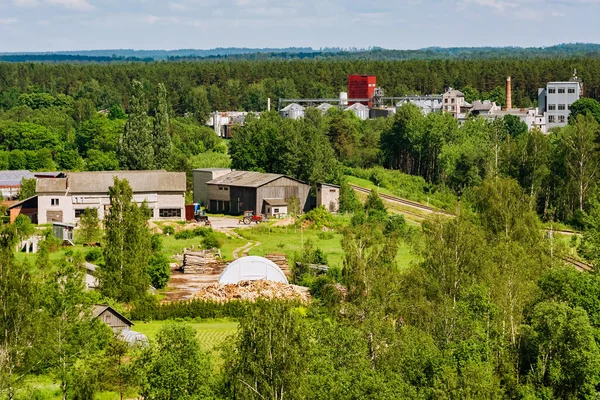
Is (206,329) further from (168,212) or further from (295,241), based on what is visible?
(168,212)

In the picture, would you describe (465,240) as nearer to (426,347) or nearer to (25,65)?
(426,347)

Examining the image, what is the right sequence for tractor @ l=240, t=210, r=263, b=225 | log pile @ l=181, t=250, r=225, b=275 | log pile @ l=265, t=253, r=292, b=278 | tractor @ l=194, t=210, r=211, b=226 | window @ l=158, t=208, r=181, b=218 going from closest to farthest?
log pile @ l=265, t=253, r=292, b=278
log pile @ l=181, t=250, r=225, b=275
tractor @ l=194, t=210, r=211, b=226
tractor @ l=240, t=210, r=263, b=225
window @ l=158, t=208, r=181, b=218

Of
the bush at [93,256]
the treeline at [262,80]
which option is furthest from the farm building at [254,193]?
the treeline at [262,80]

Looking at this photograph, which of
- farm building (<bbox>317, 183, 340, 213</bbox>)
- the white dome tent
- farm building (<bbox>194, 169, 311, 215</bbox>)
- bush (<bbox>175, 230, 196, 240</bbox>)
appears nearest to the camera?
the white dome tent

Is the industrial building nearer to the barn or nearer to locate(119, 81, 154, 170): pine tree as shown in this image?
the barn

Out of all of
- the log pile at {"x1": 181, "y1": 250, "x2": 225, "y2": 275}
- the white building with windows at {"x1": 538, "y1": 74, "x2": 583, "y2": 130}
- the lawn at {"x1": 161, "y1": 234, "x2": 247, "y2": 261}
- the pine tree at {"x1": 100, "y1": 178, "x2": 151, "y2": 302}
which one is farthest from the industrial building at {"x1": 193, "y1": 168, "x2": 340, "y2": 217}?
the white building with windows at {"x1": 538, "y1": 74, "x2": 583, "y2": 130}

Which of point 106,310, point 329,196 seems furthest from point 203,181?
point 106,310

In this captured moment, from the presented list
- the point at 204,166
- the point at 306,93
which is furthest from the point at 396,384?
the point at 306,93
